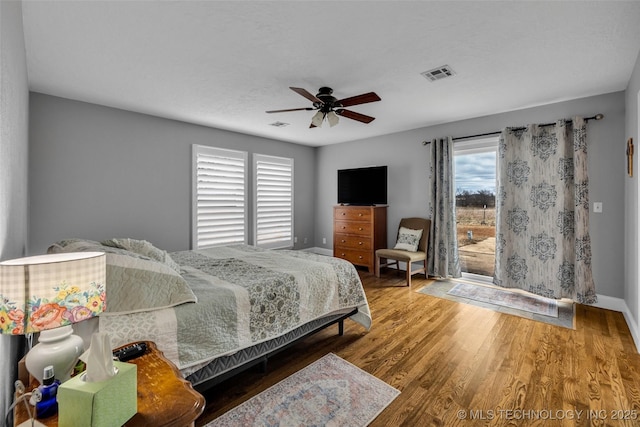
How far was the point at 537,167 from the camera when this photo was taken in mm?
3773

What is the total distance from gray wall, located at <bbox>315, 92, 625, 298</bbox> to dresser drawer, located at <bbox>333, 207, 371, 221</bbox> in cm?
60

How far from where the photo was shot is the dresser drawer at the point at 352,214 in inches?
201

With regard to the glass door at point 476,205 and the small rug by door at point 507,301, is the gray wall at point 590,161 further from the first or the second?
the small rug by door at point 507,301

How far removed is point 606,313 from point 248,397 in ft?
13.1

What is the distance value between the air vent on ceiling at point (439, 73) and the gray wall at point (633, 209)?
156 centimetres

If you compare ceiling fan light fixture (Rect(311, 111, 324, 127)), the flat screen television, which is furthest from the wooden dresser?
ceiling fan light fixture (Rect(311, 111, 324, 127))

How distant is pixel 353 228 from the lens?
17.4 ft

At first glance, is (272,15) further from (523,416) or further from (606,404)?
(606,404)

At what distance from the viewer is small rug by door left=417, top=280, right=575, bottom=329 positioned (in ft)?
10.5

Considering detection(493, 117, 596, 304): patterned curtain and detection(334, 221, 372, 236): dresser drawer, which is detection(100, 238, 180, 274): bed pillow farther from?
detection(493, 117, 596, 304): patterned curtain

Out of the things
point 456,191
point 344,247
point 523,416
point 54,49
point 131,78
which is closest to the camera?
point 523,416

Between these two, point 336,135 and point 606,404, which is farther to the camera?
point 336,135

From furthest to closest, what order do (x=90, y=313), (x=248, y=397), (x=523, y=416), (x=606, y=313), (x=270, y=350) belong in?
(x=606, y=313), (x=270, y=350), (x=248, y=397), (x=523, y=416), (x=90, y=313)

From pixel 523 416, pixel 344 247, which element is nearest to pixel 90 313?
pixel 523 416
